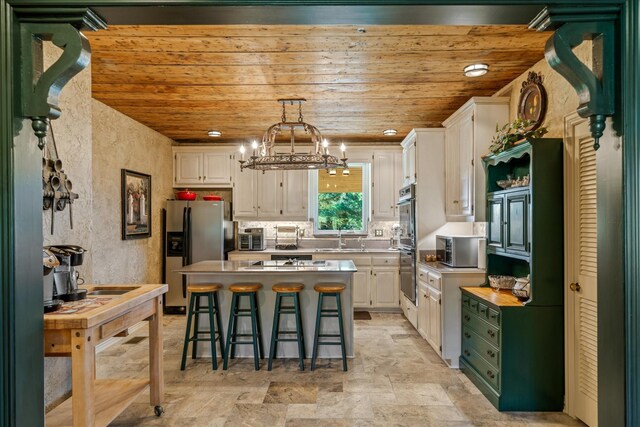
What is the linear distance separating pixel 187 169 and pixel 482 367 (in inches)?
196

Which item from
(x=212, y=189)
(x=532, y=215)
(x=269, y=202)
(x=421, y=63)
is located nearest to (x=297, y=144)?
(x=269, y=202)

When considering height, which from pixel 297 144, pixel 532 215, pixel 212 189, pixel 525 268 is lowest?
pixel 525 268

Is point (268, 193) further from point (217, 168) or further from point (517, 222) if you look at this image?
point (517, 222)

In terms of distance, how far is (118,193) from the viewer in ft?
15.1

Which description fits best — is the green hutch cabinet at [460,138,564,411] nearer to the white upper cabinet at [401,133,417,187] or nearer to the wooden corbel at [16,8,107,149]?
the white upper cabinet at [401,133,417,187]

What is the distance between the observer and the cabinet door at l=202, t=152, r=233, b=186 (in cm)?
618

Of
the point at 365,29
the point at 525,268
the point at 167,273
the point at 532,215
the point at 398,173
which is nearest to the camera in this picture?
the point at 365,29

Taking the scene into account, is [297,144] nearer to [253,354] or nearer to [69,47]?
[253,354]

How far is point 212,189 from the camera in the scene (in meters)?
6.40

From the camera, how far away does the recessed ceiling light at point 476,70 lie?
3170 mm

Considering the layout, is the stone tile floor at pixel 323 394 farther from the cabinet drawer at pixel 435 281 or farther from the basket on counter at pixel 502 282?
the basket on counter at pixel 502 282

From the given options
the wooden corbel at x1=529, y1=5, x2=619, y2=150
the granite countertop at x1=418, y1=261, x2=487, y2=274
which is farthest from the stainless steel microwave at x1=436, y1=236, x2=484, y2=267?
the wooden corbel at x1=529, y1=5, x2=619, y2=150

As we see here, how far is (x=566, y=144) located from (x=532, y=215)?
567mm

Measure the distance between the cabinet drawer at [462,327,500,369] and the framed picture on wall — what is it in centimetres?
400
